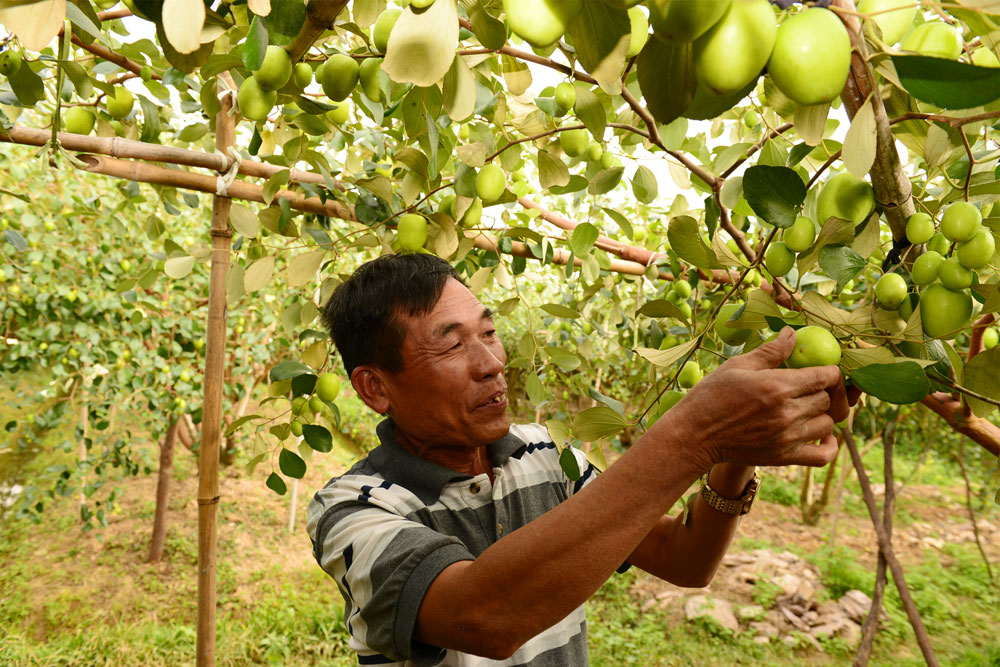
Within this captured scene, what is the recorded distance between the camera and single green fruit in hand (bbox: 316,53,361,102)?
77 cm

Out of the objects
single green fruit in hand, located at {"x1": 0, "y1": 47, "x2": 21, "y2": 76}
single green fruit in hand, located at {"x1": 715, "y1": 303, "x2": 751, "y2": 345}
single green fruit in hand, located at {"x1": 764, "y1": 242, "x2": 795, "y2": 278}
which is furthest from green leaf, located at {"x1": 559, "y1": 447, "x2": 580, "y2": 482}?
single green fruit in hand, located at {"x1": 0, "y1": 47, "x2": 21, "y2": 76}

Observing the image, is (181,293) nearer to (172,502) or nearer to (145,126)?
(172,502)

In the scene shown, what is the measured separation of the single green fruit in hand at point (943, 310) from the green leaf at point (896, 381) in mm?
92

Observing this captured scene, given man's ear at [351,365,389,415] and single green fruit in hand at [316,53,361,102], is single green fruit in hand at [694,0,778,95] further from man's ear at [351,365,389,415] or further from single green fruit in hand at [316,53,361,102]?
man's ear at [351,365,389,415]

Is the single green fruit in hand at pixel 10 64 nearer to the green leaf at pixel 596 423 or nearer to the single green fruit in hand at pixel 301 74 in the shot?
the single green fruit in hand at pixel 301 74

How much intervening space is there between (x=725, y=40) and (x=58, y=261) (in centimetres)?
363

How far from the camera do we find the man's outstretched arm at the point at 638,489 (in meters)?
0.64

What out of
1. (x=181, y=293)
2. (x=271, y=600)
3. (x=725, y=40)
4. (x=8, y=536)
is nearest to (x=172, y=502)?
(x=8, y=536)

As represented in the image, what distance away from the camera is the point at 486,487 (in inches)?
53.1

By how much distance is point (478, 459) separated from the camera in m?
1.44

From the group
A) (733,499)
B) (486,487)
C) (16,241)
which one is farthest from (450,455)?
(16,241)

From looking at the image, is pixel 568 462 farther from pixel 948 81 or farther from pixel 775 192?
pixel 948 81

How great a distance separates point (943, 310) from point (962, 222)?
85 mm

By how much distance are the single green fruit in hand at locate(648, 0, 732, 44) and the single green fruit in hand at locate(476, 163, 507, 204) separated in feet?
2.19
